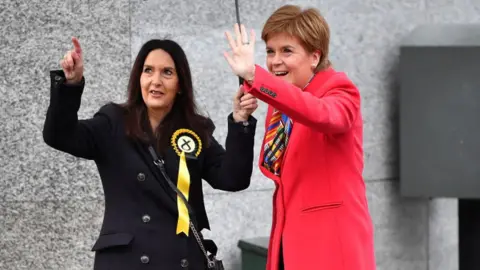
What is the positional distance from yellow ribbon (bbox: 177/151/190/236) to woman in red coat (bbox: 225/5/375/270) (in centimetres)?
34

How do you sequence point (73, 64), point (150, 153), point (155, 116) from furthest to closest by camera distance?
1. point (155, 116)
2. point (150, 153)
3. point (73, 64)

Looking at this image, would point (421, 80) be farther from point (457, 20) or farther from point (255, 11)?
point (255, 11)

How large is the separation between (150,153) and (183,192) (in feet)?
0.65

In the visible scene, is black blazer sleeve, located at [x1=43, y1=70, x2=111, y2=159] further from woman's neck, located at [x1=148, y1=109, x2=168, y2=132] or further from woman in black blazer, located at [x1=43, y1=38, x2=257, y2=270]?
woman's neck, located at [x1=148, y1=109, x2=168, y2=132]

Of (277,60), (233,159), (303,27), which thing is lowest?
(233,159)

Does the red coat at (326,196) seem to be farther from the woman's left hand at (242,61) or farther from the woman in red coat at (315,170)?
the woman's left hand at (242,61)

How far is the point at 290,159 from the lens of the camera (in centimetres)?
339

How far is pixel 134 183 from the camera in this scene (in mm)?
3482

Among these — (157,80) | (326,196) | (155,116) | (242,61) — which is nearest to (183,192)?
(155,116)

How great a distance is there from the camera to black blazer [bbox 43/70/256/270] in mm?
3418

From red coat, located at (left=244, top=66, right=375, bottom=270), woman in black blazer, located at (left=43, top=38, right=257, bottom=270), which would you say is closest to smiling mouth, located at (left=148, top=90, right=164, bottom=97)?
woman in black blazer, located at (left=43, top=38, right=257, bottom=270)

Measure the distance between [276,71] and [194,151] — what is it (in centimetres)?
48

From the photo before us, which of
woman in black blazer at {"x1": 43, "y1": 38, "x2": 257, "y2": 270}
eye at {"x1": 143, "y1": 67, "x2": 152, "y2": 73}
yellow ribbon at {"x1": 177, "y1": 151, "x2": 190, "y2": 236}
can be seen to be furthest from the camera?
eye at {"x1": 143, "y1": 67, "x2": 152, "y2": 73}

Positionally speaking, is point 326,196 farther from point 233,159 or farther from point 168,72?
point 168,72
